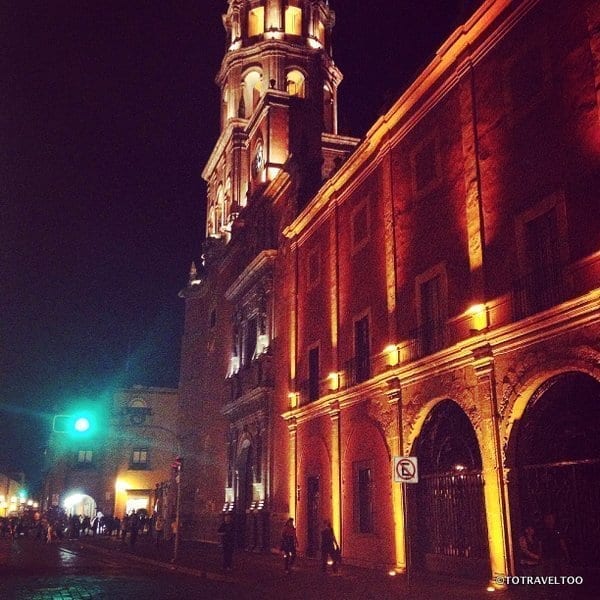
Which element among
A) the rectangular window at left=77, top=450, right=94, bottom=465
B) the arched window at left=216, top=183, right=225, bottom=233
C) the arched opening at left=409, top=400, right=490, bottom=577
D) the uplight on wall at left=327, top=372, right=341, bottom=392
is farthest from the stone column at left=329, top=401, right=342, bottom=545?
the rectangular window at left=77, top=450, right=94, bottom=465

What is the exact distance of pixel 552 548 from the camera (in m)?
13.0

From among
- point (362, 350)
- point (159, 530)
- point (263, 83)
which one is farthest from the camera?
point (263, 83)

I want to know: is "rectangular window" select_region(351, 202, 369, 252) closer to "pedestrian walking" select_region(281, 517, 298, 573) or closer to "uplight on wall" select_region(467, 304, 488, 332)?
"uplight on wall" select_region(467, 304, 488, 332)

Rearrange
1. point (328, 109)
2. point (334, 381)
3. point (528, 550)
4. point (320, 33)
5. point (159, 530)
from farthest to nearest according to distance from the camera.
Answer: point (320, 33), point (328, 109), point (159, 530), point (334, 381), point (528, 550)

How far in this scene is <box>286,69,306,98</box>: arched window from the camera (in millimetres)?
43250

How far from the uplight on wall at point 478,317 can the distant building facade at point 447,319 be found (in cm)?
10

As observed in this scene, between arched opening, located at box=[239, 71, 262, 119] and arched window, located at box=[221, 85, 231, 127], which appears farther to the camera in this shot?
arched window, located at box=[221, 85, 231, 127]

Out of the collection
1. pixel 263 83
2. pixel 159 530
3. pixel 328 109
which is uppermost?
pixel 263 83

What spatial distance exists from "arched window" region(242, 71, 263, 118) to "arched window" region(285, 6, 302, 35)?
354cm

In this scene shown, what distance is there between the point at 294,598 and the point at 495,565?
4.47 m

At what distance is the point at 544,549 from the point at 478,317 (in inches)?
226

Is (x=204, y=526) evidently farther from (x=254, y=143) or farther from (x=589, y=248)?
(x=589, y=248)

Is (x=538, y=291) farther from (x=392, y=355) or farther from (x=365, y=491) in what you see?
(x=365, y=491)

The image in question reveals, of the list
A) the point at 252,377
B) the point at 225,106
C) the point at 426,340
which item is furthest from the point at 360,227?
the point at 225,106
